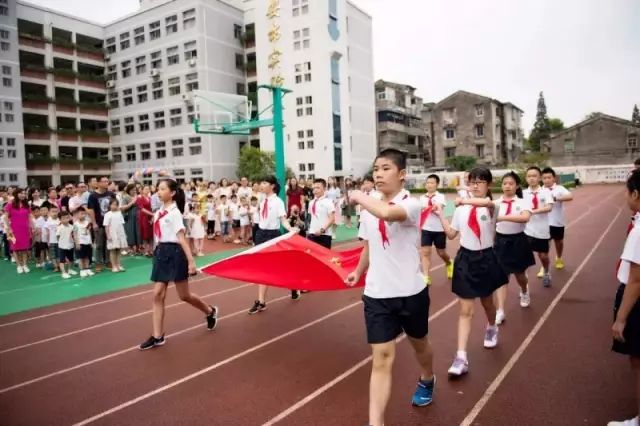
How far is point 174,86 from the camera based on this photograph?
124 feet

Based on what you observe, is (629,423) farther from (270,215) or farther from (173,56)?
(173,56)

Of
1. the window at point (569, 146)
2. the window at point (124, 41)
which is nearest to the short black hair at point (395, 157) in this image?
the window at point (124, 41)

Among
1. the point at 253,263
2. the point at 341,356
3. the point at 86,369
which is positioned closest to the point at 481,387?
the point at 341,356

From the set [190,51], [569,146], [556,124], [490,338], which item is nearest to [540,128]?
[556,124]

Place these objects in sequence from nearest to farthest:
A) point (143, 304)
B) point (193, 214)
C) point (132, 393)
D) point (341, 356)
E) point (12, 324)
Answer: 1. point (132, 393)
2. point (341, 356)
3. point (12, 324)
4. point (143, 304)
5. point (193, 214)

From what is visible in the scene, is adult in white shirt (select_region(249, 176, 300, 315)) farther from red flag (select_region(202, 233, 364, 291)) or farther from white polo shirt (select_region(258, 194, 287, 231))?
red flag (select_region(202, 233, 364, 291))

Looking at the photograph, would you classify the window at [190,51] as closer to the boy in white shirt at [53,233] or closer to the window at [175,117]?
the window at [175,117]

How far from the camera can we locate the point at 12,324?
660 cm

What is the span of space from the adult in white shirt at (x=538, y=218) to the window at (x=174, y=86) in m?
35.6

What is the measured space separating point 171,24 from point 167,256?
37488 millimetres

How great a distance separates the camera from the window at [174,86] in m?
37.5

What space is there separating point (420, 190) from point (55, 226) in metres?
32.4

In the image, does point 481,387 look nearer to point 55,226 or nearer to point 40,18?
point 55,226

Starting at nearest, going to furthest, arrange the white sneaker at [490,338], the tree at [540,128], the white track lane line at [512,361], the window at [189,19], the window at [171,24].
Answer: the white track lane line at [512,361] → the white sneaker at [490,338] → the window at [189,19] → the window at [171,24] → the tree at [540,128]
